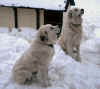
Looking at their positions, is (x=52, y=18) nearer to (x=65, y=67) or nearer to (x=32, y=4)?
(x=32, y=4)

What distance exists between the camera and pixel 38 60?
340 cm

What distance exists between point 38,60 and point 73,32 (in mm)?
2184

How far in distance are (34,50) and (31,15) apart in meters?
9.97

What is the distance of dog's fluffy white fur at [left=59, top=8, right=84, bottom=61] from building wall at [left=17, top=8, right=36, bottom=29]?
787 cm

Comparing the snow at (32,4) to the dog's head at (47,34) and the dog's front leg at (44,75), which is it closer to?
the dog's head at (47,34)

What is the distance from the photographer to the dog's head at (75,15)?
4889 mm

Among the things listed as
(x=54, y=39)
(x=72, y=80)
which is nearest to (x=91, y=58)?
(x=72, y=80)

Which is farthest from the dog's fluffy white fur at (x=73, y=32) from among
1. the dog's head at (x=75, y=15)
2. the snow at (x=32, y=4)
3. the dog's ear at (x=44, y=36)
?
the snow at (x=32, y=4)

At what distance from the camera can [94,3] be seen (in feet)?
63.7

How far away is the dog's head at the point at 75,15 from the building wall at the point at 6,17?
8868mm

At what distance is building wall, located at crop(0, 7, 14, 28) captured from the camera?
13.1 m

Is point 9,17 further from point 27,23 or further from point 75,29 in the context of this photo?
point 75,29

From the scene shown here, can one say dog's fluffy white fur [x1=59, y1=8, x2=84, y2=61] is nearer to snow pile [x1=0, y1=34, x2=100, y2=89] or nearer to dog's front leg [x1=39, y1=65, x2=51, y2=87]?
snow pile [x1=0, y1=34, x2=100, y2=89]

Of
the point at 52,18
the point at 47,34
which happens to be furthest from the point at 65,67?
the point at 52,18
